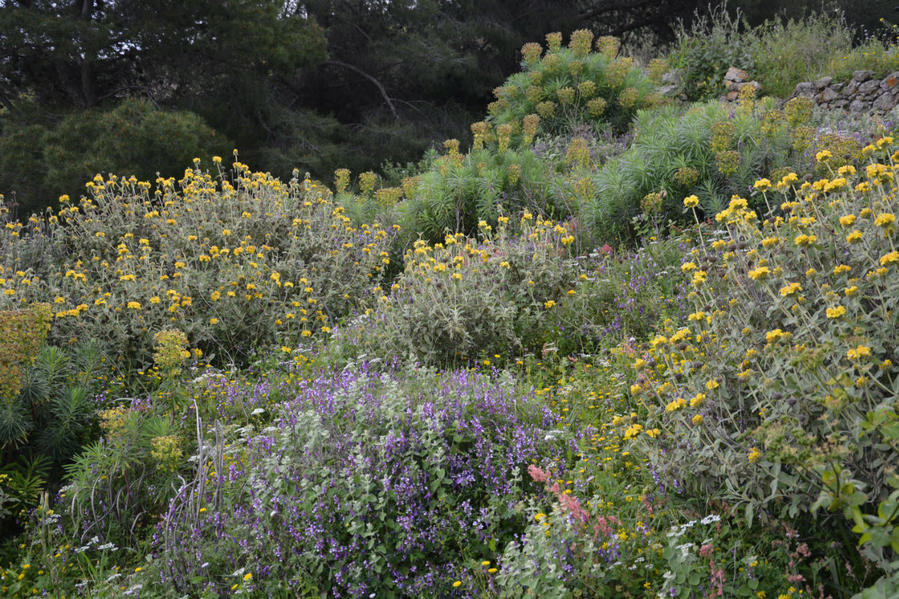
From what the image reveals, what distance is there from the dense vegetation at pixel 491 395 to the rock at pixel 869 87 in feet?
8.42

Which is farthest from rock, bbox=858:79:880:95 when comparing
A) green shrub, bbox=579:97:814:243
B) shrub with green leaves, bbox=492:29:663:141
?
green shrub, bbox=579:97:814:243

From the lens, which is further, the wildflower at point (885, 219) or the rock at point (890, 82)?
the rock at point (890, 82)

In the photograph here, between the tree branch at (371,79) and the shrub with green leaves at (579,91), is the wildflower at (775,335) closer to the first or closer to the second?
the shrub with green leaves at (579,91)

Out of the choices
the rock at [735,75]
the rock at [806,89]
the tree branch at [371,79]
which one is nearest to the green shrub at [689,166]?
the rock at [806,89]

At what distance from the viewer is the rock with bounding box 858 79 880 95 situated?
28.2ft

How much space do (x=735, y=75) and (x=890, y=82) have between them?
1961mm

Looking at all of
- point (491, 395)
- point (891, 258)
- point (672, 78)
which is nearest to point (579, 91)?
point (672, 78)

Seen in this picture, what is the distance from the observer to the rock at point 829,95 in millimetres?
8875

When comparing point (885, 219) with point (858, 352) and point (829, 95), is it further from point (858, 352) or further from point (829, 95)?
point (829, 95)

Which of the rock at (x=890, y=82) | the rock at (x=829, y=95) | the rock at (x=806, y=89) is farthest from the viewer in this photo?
the rock at (x=806, y=89)

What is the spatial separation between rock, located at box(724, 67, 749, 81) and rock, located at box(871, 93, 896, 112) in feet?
Answer: 6.13

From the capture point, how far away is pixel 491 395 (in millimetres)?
3252

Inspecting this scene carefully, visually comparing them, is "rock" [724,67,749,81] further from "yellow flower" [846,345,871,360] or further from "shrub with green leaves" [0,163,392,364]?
"yellow flower" [846,345,871,360]

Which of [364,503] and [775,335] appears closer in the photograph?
[775,335]
